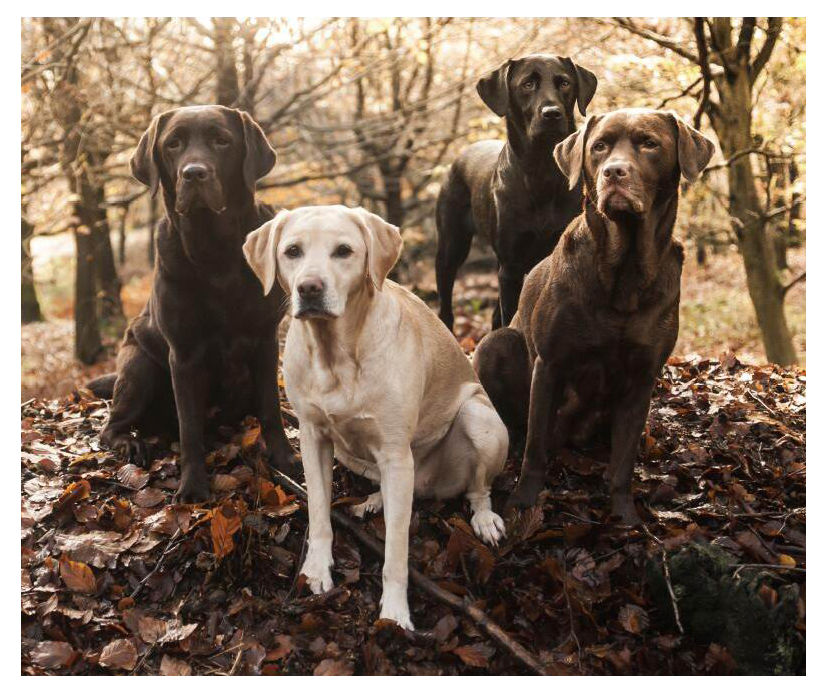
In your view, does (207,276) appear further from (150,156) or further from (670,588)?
(670,588)

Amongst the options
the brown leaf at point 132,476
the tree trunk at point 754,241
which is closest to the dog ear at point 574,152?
the brown leaf at point 132,476

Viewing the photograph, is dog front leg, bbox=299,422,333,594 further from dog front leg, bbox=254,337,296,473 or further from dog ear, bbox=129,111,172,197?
dog ear, bbox=129,111,172,197

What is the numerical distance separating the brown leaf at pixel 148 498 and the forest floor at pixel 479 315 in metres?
3.63

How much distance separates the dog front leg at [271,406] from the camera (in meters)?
4.37

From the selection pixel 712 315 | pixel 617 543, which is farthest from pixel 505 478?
pixel 712 315

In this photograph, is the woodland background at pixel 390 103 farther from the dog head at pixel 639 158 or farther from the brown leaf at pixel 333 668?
the brown leaf at pixel 333 668

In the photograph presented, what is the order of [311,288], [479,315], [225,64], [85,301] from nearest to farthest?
[311,288], [225,64], [479,315], [85,301]

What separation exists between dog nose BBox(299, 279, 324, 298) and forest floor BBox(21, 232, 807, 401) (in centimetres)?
433

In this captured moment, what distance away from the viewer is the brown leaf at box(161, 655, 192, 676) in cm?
319

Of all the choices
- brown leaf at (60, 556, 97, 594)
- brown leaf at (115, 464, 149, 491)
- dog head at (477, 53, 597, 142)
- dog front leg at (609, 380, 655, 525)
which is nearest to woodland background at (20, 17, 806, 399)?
dog head at (477, 53, 597, 142)

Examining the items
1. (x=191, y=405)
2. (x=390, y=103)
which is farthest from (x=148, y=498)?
(x=390, y=103)

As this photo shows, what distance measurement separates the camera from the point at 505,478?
429cm

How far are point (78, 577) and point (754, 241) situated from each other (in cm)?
733

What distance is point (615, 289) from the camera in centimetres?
367
